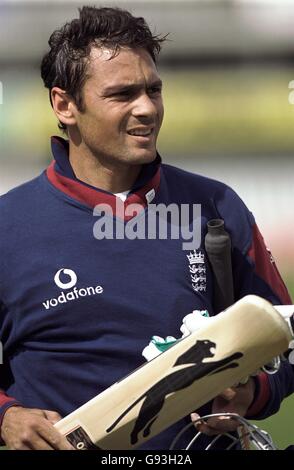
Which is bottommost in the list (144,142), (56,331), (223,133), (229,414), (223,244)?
(229,414)

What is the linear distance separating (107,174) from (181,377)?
2.41 ft

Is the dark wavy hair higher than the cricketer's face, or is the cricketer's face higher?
the dark wavy hair

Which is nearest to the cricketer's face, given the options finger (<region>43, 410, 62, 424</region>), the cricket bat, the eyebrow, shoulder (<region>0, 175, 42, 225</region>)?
the eyebrow

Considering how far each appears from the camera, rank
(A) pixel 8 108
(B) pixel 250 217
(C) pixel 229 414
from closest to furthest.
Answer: (C) pixel 229 414 → (B) pixel 250 217 → (A) pixel 8 108

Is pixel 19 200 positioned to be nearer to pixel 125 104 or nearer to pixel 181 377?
pixel 125 104

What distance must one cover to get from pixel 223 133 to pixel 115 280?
863cm

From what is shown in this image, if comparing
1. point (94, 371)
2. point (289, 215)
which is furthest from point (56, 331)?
point (289, 215)

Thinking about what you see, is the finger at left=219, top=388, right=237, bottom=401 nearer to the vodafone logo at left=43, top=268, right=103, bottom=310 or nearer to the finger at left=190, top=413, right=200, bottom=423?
the finger at left=190, top=413, right=200, bottom=423

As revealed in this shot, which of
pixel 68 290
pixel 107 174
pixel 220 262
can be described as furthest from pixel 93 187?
pixel 220 262

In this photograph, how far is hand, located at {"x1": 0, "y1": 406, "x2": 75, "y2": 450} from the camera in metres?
2.55

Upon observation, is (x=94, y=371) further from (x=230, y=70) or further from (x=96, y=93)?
(x=230, y=70)

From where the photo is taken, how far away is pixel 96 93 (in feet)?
9.62

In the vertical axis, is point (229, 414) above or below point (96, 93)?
below

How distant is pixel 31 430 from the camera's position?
2.60m
